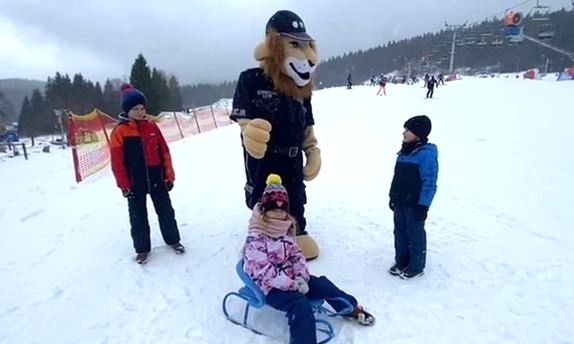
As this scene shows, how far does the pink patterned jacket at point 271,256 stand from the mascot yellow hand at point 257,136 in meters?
0.72

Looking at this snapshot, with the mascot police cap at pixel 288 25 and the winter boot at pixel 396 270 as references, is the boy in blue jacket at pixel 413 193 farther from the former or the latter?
the mascot police cap at pixel 288 25

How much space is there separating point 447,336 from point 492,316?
0.52 meters

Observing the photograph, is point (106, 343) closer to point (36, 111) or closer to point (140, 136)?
point (140, 136)

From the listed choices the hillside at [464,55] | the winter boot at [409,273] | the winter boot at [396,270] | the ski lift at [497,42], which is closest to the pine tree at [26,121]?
the hillside at [464,55]

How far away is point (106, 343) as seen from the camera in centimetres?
291

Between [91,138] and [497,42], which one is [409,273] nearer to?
[91,138]

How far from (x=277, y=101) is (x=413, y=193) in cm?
157

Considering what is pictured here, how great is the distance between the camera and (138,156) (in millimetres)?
3982

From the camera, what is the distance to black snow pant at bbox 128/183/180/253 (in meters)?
4.11

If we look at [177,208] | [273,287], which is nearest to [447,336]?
[273,287]

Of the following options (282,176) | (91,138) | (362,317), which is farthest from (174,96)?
(362,317)

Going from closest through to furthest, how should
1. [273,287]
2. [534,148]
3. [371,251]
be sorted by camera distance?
[273,287] < [371,251] < [534,148]

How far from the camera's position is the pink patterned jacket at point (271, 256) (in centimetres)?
292

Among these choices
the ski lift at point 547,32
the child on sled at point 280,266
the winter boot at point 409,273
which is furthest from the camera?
the ski lift at point 547,32
